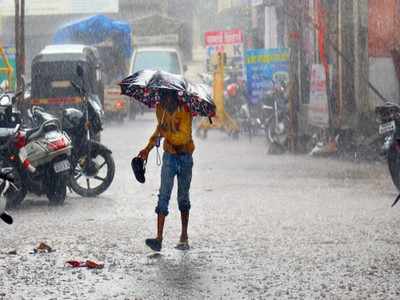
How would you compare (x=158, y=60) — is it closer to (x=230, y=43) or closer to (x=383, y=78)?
(x=230, y=43)

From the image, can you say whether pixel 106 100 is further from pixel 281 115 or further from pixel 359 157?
pixel 359 157

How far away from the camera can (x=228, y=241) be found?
9.34m

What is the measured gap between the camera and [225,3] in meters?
49.7

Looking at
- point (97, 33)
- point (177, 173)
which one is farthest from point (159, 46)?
point (177, 173)

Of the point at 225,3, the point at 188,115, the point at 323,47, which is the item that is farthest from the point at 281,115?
the point at 225,3

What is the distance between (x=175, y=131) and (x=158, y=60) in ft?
88.2

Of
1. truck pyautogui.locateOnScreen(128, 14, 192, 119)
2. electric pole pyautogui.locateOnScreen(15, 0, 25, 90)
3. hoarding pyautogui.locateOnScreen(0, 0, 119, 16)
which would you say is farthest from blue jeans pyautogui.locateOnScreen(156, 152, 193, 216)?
hoarding pyautogui.locateOnScreen(0, 0, 119, 16)

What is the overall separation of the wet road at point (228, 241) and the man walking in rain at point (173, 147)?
0.40 m

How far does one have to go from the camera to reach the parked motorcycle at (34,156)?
11.7m

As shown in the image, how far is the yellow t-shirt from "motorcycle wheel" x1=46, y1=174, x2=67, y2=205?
3316mm

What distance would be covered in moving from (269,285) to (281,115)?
533 inches

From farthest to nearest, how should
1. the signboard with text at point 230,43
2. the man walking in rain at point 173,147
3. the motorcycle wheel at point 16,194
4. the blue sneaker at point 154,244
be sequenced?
the signboard with text at point 230,43 < the motorcycle wheel at point 16,194 < the man walking in rain at point 173,147 < the blue sneaker at point 154,244

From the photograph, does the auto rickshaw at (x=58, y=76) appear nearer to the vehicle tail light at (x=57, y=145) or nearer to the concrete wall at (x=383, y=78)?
the concrete wall at (x=383, y=78)

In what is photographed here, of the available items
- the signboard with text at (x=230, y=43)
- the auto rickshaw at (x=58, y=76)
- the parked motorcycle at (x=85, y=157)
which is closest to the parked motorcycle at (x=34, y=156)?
the parked motorcycle at (x=85, y=157)
